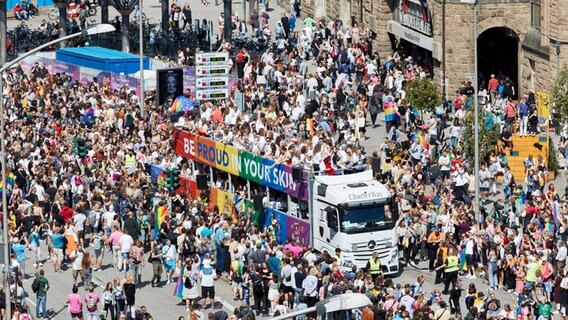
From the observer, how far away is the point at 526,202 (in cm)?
5112

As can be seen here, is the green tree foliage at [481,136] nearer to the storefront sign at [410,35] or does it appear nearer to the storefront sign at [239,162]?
the storefront sign at [239,162]

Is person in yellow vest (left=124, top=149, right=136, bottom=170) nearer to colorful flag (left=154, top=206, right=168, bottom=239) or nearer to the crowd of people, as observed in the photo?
the crowd of people

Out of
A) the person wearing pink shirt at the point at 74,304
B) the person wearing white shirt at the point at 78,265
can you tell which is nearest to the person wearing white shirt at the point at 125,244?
the person wearing white shirt at the point at 78,265

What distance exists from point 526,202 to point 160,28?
3912 centimetres

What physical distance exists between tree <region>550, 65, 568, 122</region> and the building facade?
4872mm

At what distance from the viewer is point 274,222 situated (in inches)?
1965

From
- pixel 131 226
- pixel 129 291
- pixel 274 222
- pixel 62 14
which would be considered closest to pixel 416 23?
pixel 62 14

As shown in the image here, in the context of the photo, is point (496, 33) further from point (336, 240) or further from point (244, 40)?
point (336, 240)

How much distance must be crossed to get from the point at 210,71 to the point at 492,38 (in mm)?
12384

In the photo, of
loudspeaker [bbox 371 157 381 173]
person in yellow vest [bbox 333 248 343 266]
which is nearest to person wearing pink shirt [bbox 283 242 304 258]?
person in yellow vest [bbox 333 248 343 266]

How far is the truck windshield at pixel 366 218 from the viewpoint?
156ft

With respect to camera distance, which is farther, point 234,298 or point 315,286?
point 234,298

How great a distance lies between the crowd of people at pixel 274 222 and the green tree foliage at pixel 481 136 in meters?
0.59

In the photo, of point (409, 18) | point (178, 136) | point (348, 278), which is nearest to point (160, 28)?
point (409, 18)
